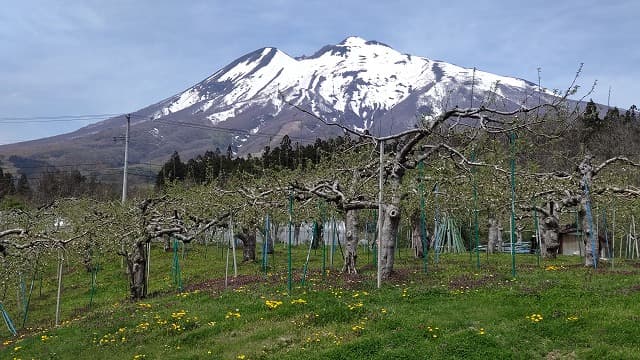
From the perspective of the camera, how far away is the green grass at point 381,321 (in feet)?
43.3

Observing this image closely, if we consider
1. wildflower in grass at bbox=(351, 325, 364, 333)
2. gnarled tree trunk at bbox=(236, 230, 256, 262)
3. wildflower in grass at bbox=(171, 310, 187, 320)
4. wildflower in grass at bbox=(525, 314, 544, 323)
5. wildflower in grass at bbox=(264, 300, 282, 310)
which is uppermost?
gnarled tree trunk at bbox=(236, 230, 256, 262)

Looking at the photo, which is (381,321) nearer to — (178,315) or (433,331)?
(433,331)

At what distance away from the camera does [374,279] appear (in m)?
21.5

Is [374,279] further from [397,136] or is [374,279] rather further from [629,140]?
[629,140]

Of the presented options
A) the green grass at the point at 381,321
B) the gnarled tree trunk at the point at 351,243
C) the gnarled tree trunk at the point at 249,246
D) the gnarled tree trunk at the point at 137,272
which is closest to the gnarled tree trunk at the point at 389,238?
the green grass at the point at 381,321

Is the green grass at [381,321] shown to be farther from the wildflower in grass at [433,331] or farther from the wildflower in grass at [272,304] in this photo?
the wildflower in grass at [272,304]

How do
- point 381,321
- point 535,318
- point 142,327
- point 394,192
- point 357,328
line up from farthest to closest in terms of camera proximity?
1. point 394,192
2. point 142,327
3. point 381,321
4. point 357,328
5. point 535,318

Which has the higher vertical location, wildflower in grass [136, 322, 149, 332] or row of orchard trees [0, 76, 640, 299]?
row of orchard trees [0, 76, 640, 299]

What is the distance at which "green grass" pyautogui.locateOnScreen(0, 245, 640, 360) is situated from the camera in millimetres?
13203

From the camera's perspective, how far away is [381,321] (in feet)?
49.9

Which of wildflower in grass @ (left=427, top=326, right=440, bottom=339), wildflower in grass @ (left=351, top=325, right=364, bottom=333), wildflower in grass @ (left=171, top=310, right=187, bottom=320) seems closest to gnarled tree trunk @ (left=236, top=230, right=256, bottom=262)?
wildflower in grass @ (left=171, top=310, right=187, bottom=320)

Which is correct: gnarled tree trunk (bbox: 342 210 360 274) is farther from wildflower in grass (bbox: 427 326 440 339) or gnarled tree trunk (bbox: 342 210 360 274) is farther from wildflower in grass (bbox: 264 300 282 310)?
wildflower in grass (bbox: 427 326 440 339)

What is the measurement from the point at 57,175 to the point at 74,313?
80.3 m

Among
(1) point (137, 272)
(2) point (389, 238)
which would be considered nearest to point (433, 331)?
(2) point (389, 238)
